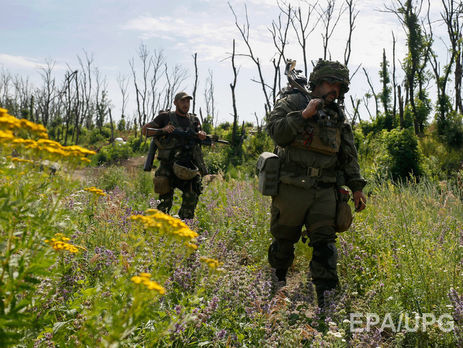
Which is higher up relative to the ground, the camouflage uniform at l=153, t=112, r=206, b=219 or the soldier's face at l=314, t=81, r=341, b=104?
the soldier's face at l=314, t=81, r=341, b=104

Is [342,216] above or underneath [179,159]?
underneath

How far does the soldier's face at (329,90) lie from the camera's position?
350 centimetres

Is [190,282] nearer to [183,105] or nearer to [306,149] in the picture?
[306,149]

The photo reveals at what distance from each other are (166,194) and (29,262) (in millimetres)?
4258

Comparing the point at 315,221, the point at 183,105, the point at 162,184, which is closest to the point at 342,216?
the point at 315,221

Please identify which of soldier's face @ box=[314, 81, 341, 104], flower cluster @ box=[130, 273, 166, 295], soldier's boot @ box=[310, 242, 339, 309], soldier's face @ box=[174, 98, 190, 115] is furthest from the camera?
soldier's face @ box=[174, 98, 190, 115]

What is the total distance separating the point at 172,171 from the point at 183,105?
2.99 feet

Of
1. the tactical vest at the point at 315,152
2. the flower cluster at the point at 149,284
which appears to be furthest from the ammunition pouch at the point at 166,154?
the flower cluster at the point at 149,284

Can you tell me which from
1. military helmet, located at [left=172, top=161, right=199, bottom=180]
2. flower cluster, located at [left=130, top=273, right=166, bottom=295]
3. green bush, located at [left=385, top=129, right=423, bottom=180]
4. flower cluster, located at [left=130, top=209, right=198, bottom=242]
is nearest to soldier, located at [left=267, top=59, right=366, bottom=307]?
military helmet, located at [left=172, top=161, right=199, bottom=180]

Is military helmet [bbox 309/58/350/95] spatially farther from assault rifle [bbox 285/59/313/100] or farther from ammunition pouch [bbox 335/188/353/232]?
ammunition pouch [bbox 335/188/353/232]

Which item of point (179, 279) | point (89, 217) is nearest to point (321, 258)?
point (179, 279)

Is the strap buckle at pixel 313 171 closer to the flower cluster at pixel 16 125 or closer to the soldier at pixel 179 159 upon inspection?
the soldier at pixel 179 159

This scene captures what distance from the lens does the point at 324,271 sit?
11.1ft

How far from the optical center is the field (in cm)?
135
